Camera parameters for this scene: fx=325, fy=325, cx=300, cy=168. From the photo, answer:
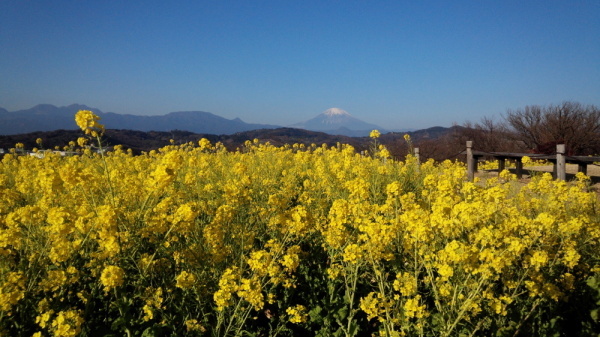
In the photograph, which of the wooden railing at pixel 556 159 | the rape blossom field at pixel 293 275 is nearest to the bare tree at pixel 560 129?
the wooden railing at pixel 556 159

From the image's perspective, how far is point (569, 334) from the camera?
2488 mm

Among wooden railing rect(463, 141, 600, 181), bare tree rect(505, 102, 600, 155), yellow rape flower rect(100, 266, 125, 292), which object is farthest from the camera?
bare tree rect(505, 102, 600, 155)

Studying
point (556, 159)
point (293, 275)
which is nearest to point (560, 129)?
point (556, 159)

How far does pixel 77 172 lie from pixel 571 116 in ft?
90.2

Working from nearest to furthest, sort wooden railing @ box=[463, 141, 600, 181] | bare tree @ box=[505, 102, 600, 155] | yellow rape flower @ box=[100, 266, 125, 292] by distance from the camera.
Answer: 1. yellow rape flower @ box=[100, 266, 125, 292]
2. wooden railing @ box=[463, 141, 600, 181]
3. bare tree @ box=[505, 102, 600, 155]

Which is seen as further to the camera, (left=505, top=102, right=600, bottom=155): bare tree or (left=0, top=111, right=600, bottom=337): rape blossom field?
(left=505, top=102, right=600, bottom=155): bare tree

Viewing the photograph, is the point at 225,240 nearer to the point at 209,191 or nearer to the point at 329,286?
the point at 329,286

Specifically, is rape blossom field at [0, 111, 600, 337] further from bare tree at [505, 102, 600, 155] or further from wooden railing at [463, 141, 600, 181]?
bare tree at [505, 102, 600, 155]

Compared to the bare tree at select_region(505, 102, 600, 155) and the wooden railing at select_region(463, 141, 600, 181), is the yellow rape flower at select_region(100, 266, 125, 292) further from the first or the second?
the bare tree at select_region(505, 102, 600, 155)

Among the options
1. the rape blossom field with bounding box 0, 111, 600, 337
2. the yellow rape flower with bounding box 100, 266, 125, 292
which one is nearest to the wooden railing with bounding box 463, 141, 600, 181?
the rape blossom field with bounding box 0, 111, 600, 337

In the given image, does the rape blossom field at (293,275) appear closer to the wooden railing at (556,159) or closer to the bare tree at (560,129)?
the wooden railing at (556,159)

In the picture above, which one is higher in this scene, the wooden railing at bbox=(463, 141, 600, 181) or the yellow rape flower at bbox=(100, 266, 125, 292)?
the wooden railing at bbox=(463, 141, 600, 181)

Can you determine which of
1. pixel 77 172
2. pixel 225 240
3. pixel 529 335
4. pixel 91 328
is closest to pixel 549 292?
pixel 529 335

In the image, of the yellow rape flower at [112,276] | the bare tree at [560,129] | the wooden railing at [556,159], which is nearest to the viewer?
the yellow rape flower at [112,276]
